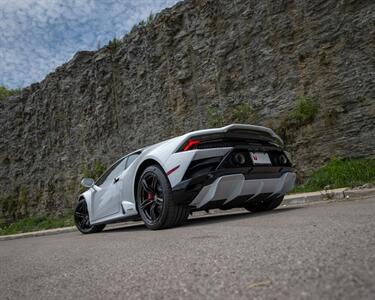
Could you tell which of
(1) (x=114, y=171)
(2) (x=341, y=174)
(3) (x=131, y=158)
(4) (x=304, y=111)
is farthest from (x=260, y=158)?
(4) (x=304, y=111)

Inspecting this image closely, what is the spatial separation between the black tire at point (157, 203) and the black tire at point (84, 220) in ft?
6.54

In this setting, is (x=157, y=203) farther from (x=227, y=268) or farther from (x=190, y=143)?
(x=227, y=268)

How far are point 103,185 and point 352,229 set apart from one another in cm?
440

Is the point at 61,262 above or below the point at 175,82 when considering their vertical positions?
below

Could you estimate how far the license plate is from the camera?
4.82 meters

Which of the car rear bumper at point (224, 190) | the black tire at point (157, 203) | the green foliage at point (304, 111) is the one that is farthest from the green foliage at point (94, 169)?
Result: the car rear bumper at point (224, 190)

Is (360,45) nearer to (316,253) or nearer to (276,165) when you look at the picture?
(276,165)

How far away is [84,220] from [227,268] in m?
5.29

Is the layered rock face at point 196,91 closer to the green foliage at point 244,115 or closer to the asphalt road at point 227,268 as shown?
the green foliage at point 244,115

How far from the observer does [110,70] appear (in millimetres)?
16031

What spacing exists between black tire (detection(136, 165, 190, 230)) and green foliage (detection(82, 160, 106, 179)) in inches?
437

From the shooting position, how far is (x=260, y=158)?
4922 mm

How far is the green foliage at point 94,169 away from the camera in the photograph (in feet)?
52.0

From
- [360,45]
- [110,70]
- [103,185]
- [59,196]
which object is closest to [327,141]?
[360,45]
